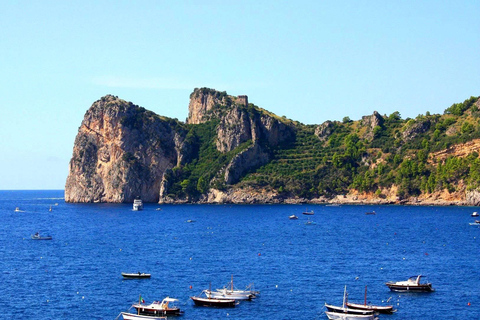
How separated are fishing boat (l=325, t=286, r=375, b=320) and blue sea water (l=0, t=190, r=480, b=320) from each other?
136 cm

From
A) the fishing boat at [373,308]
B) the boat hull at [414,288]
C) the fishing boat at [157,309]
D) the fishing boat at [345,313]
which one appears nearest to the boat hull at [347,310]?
the fishing boat at [345,313]

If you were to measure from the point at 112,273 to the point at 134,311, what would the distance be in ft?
67.6

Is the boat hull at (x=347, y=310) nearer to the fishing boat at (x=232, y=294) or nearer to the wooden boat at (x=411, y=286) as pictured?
the fishing boat at (x=232, y=294)

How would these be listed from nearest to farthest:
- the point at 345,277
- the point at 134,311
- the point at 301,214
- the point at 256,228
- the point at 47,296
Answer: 1. the point at 134,311
2. the point at 47,296
3. the point at 345,277
4. the point at 256,228
5. the point at 301,214

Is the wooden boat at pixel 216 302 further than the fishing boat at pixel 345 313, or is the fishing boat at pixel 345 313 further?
the wooden boat at pixel 216 302

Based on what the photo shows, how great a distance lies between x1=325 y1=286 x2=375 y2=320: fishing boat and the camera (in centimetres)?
6084

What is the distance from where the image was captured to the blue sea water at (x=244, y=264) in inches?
2645

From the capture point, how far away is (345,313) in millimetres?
62094

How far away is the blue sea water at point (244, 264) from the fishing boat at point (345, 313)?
1.36 meters

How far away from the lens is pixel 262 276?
8162 centimetres

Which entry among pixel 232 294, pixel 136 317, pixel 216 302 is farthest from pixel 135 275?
pixel 136 317

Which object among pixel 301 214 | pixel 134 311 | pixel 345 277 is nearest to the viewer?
pixel 134 311

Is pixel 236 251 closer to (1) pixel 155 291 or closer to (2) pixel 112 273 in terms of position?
(2) pixel 112 273

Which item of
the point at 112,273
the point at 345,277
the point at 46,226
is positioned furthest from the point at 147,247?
the point at 46,226
